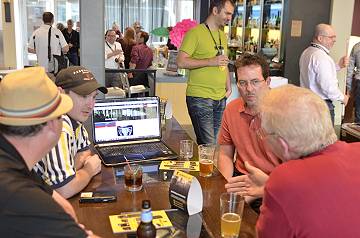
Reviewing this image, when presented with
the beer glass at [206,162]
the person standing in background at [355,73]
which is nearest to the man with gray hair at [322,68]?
the person standing in background at [355,73]

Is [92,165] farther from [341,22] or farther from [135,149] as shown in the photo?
[341,22]

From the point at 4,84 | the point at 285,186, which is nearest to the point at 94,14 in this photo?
the point at 4,84

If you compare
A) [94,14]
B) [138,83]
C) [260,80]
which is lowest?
[138,83]

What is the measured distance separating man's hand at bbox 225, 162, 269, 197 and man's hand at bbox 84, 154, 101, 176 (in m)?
0.62

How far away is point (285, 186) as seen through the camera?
1264 mm

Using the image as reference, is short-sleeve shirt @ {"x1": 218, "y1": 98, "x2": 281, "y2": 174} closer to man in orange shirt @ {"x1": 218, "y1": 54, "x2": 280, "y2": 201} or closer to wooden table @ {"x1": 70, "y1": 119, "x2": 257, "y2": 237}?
man in orange shirt @ {"x1": 218, "y1": 54, "x2": 280, "y2": 201}

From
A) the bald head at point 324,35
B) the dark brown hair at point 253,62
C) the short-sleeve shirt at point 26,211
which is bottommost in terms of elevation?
the short-sleeve shirt at point 26,211

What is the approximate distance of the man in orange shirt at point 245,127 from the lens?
232 centimetres

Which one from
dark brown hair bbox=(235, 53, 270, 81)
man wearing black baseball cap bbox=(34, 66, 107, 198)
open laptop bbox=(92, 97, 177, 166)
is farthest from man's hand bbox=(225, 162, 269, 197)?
dark brown hair bbox=(235, 53, 270, 81)

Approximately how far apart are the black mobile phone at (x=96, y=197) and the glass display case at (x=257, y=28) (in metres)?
5.03

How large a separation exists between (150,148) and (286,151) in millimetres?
1190

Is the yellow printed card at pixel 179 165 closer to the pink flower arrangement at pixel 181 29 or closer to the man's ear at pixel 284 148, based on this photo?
the man's ear at pixel 284 148

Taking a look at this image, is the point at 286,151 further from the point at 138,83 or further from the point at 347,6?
the point at 347,6

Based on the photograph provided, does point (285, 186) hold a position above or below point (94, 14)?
below
